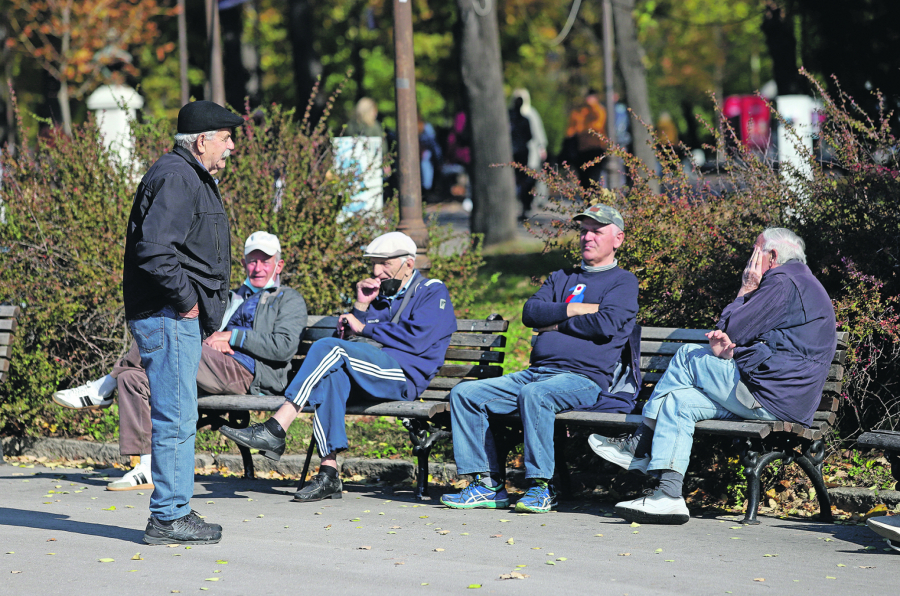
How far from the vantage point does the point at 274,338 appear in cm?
718

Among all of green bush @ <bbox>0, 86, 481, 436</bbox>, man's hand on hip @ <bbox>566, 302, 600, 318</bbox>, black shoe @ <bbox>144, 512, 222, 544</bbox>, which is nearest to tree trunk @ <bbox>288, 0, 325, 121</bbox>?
green bush @ <bbox>0, 86, 481, 436</bbox>

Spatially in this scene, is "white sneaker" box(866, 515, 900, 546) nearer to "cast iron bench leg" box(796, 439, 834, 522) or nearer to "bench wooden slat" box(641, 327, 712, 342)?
"cast iron bench leg" box(796, 439, 834, 522)

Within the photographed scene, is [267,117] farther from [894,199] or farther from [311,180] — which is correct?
[894,199]

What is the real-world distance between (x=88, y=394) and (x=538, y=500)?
2.95 metres

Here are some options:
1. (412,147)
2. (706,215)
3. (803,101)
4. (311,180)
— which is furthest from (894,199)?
(803,101)

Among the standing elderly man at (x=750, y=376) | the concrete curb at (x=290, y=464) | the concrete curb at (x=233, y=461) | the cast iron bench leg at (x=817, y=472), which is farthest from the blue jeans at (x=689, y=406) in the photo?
the concrete curb at (x=233, y=461)

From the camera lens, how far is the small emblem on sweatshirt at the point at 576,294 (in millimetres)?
6719

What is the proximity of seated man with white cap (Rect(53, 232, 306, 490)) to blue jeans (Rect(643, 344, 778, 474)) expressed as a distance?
2.38 meters

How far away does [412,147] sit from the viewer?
8523 millimetres

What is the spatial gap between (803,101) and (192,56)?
64.3ft

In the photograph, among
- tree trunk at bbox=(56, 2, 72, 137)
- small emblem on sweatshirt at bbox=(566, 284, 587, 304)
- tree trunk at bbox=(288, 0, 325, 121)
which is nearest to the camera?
small emblem on sweatshirt at bbox=(566, 284, 587, 304)

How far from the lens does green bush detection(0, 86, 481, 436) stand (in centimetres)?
840

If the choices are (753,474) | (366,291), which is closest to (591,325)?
(753,474)

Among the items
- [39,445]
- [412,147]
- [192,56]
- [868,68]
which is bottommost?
[39,445]
